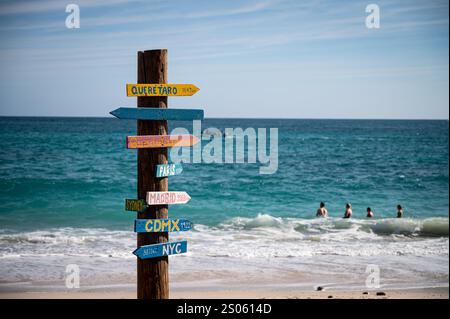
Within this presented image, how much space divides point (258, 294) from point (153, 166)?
19.8 ft

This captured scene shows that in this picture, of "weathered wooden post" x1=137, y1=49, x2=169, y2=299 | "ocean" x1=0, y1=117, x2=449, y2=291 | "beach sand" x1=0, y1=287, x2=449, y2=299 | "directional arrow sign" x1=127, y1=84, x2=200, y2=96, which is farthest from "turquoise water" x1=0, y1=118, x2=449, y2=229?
"directional arrow sign" x1=127, y1=84, x2=200, y2=96

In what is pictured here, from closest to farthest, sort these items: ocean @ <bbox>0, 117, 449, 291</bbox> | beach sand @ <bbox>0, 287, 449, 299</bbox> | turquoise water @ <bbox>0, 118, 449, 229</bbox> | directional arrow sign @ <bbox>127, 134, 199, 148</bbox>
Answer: directional arrow sign @ <bbox>127, 134, 199, 148</bbox>
beach sand @ <bbox>0, 287, 449, 299</bbox>
ocean @ <bbox>0, 117, 449, 291</bbox>
turquoise water @ <bbox>0, 118, 449, 229</bbox>

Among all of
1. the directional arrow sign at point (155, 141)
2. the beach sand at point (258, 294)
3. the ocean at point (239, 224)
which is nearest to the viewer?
the directional arrow sign at point (155, 141)

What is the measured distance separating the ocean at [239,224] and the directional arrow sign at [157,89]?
680cm

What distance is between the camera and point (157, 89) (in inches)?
242

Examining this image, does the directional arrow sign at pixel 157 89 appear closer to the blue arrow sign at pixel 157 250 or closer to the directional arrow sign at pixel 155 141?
Result: the directional arrow sign at pixel 155 141

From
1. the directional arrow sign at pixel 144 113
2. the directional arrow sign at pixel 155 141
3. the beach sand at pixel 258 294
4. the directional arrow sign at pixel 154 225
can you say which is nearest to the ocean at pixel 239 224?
the beach sand at pixel 258 294

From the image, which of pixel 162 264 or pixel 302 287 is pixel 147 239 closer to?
pixel 162 264

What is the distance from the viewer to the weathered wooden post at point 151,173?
6.18 meters

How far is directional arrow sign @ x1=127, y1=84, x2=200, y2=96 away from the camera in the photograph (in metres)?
6.07

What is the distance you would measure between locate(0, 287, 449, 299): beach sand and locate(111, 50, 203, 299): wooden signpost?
4.85 m

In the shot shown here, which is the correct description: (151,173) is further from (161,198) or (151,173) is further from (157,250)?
(157,250)

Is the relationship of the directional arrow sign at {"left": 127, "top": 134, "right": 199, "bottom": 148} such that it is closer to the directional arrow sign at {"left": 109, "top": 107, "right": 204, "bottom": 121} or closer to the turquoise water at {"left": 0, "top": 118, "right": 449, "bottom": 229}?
the directional arrow sign at {"left": 109, "top": 107, "right": 204, "bottom": 121}
